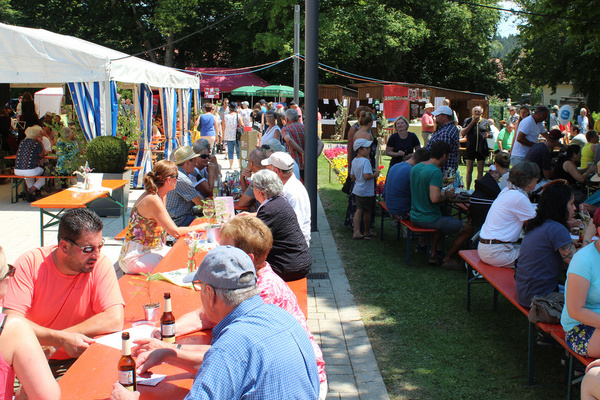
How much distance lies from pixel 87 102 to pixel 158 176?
641 centimetres

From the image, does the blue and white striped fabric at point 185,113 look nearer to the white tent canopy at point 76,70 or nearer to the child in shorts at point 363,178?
the white tent canopy at point 76,70

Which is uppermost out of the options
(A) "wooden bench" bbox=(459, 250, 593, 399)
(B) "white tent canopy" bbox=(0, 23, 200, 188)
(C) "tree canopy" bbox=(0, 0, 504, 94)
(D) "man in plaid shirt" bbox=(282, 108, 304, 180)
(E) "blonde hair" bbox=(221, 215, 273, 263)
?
(C) "tree canopy" bbox=(0, 0, 504, 94)

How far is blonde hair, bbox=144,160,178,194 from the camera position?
4.73 meters

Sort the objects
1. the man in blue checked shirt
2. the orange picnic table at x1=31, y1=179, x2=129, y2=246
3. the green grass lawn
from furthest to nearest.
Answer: the orange picnic table at x1=31, y1=179, x2=129, y2=246 < the green grass lawn < the man in blue checked shirt

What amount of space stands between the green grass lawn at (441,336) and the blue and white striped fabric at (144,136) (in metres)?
6.62

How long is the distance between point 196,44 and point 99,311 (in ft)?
118

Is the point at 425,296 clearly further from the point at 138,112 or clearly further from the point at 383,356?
the point at 138,112

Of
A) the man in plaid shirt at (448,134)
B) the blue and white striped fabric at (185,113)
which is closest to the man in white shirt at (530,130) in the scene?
the man in plaid shirt at (448,134)

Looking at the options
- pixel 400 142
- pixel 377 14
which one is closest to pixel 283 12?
pixel 377 14

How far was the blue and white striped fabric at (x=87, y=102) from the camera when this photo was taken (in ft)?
33.8

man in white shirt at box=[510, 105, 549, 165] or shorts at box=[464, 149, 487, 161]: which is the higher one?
man in white shirt at box=[510, 105, 549, 165]

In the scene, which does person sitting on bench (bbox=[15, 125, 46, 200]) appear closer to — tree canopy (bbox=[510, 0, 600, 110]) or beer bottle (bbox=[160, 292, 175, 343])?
beer bottle (bbox=[160, 292, 175, 343])

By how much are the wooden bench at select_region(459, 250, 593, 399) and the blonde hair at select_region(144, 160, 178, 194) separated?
9.62 feet

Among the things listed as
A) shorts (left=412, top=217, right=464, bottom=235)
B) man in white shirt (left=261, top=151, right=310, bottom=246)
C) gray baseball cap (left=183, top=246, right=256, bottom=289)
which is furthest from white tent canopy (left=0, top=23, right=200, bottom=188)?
gray baseball cap (left=183, top=246, right=256, bottom=289)
